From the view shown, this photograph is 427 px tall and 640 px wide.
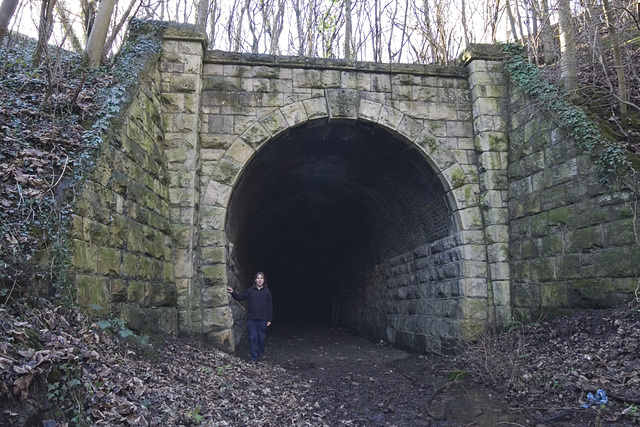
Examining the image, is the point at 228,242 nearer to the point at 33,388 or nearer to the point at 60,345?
the point at 60,345

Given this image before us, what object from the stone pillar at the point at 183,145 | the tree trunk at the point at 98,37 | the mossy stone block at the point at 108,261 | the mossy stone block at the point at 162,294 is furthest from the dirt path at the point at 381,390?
the tree trunk at the point at 98,37

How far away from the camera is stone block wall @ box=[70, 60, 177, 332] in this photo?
486cm

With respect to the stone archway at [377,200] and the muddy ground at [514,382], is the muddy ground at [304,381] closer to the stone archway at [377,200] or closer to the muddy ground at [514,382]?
the muddy ground at [514,382]

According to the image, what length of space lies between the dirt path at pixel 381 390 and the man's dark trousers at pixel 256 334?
520mm

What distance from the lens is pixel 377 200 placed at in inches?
416

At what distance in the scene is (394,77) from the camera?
334 inches

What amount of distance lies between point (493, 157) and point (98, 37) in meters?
6.87

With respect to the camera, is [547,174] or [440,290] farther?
[440,290]

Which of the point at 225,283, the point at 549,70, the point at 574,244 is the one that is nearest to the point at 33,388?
the point at 225,283

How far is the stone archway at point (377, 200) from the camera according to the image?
787 cm

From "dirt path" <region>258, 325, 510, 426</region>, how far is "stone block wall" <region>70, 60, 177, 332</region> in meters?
2.49

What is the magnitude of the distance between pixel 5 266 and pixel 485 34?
11872mm

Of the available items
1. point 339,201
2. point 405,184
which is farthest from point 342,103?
point 339,201

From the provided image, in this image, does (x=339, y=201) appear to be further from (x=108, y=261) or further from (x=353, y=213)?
(x=108, y=261)
